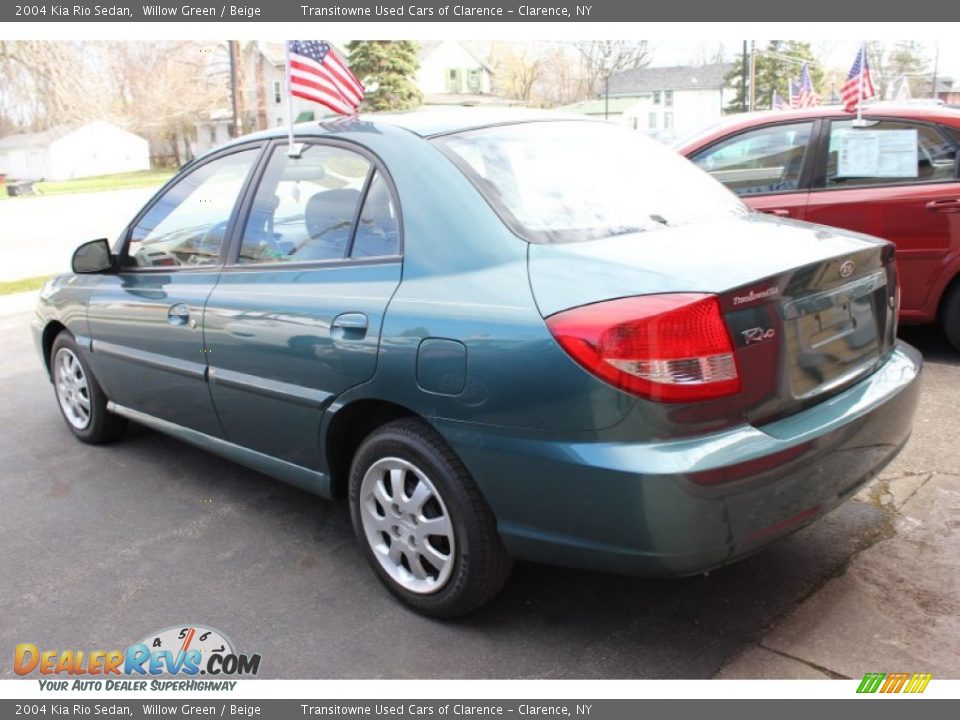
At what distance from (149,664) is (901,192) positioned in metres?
5.07

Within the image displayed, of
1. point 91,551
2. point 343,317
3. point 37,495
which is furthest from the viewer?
point 37,495

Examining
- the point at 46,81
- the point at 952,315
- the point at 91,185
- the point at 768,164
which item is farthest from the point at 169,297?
the point at 91,185

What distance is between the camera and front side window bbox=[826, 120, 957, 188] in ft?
18.1

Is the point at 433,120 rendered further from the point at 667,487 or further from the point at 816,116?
the point at 816,116

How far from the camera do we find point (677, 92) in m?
77.8

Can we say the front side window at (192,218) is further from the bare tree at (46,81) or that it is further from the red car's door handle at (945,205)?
the bare tree at (46,81)

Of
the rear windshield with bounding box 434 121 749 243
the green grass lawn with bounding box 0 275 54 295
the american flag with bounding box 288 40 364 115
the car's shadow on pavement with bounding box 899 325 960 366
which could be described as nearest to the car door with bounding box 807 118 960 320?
the car's shadow on pavement with bounding box 899 325 960 366

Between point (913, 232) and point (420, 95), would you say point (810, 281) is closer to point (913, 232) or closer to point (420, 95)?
point (913, 232)

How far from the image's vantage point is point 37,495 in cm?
430

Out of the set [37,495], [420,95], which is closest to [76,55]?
[420,95]

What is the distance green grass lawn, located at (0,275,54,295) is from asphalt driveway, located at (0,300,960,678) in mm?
7701

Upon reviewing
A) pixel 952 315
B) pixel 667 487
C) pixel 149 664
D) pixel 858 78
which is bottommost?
pixel 149 664

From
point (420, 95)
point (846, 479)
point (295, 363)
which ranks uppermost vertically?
point (420, 95)
